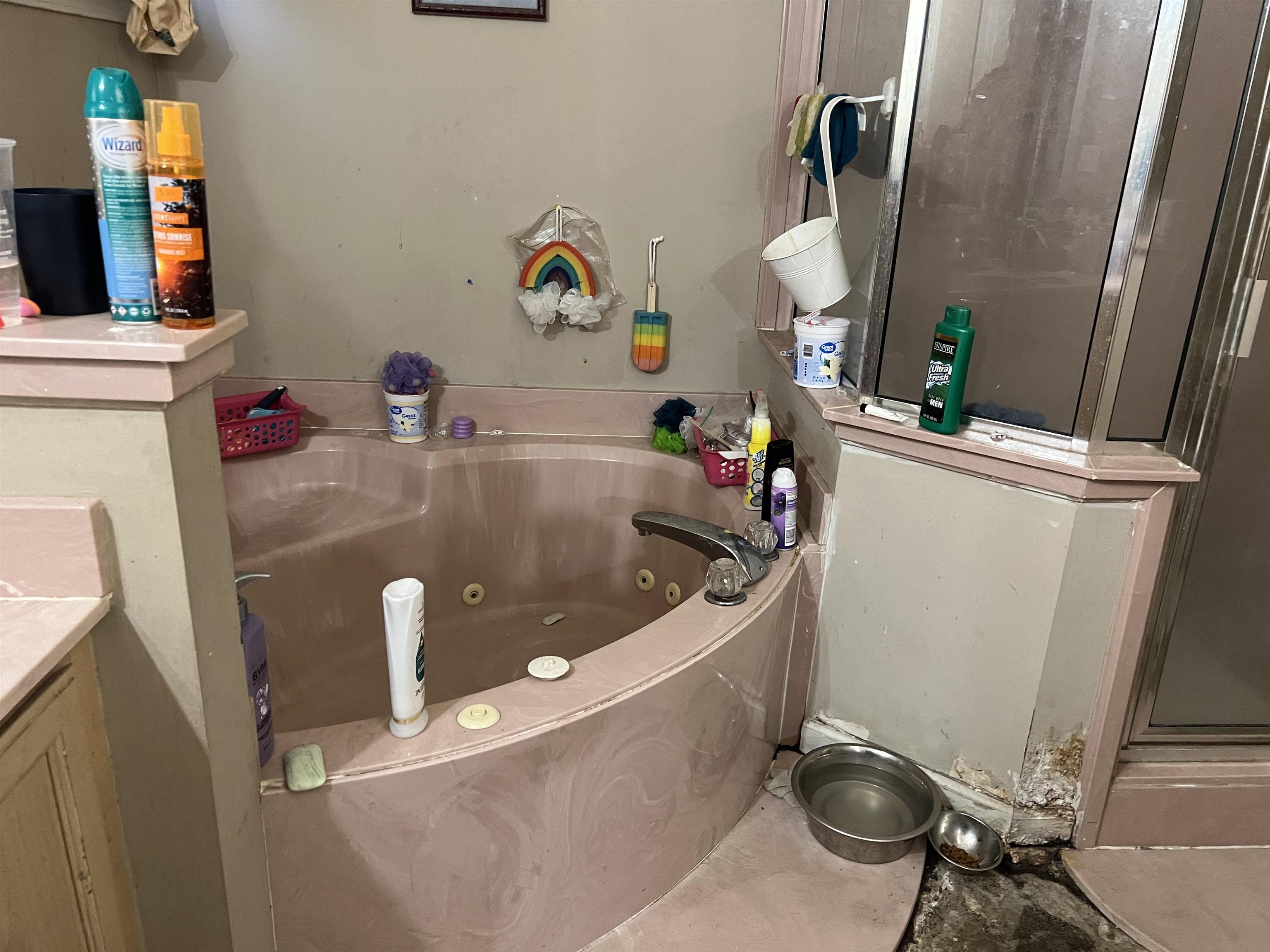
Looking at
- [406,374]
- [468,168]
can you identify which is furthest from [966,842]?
[468,168]

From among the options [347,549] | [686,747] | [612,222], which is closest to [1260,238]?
[686,747]

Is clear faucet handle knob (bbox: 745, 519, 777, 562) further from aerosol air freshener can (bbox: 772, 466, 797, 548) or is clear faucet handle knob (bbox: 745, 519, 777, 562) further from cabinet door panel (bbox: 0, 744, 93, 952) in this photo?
cabinet door panel (bbox: 0, 744, 93, 952)

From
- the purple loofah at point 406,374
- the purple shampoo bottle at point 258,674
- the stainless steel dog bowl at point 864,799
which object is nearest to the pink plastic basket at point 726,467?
the stainless steel dog bowl at point 864,799

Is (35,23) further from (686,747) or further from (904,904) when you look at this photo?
(904,904)

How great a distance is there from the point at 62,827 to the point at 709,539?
1064 mm

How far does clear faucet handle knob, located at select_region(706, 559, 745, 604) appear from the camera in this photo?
1616 mm

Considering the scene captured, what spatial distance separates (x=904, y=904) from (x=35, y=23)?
226 centimetres

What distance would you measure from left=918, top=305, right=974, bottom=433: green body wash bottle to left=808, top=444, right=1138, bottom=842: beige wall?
10 centimetres

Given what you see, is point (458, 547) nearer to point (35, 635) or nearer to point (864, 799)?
point (864, 799)

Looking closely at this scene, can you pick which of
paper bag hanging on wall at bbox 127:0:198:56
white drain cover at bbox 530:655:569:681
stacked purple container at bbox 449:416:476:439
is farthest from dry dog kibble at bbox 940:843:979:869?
paper bag hanging on wall at bbox 127:0:198:56

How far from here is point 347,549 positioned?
2.05 m

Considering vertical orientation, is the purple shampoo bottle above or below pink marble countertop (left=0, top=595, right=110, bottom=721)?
below

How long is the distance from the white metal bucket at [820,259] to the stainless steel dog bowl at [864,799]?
Result: 902 millimetres

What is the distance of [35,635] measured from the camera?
88cm
